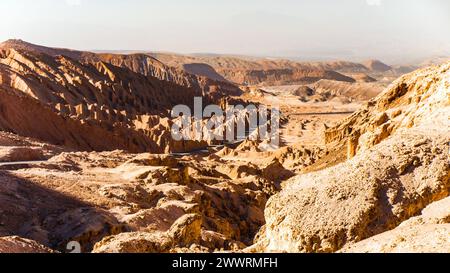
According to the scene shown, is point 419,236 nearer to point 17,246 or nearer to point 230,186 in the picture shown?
point 17,246

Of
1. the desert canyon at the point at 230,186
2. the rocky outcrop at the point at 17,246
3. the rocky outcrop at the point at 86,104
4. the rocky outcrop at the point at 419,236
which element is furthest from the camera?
the rocky outcrop at the point at 86,104

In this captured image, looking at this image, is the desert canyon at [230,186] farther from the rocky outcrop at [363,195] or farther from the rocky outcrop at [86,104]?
the rocky outcrop at [86,104]

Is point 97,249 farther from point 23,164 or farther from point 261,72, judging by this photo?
point 261,72

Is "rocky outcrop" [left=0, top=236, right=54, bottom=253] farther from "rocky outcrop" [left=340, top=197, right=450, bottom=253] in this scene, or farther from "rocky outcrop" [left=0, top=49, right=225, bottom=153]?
"rocky outcrop" [left=0, top=49, right=225, bottom=153]

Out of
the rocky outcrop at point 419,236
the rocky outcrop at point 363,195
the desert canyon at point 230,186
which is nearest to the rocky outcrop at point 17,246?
the desert canyon at point 230,186

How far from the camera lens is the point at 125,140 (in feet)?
142

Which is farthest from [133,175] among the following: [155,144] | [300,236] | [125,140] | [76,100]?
[76,100]

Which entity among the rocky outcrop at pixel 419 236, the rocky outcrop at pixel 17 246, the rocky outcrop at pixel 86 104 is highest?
the rocky outcrop at pixel 419 236

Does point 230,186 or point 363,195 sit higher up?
point 363,195

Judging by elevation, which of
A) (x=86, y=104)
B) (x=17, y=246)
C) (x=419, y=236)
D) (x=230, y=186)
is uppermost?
(x=419, y=236)

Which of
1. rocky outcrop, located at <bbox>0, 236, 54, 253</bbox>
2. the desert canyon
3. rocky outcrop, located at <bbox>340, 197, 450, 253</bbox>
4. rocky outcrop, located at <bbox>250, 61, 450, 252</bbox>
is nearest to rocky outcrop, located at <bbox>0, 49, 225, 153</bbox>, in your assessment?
the desert canyon

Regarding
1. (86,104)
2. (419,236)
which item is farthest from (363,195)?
(86,104)

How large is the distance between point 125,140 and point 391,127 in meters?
30.7
